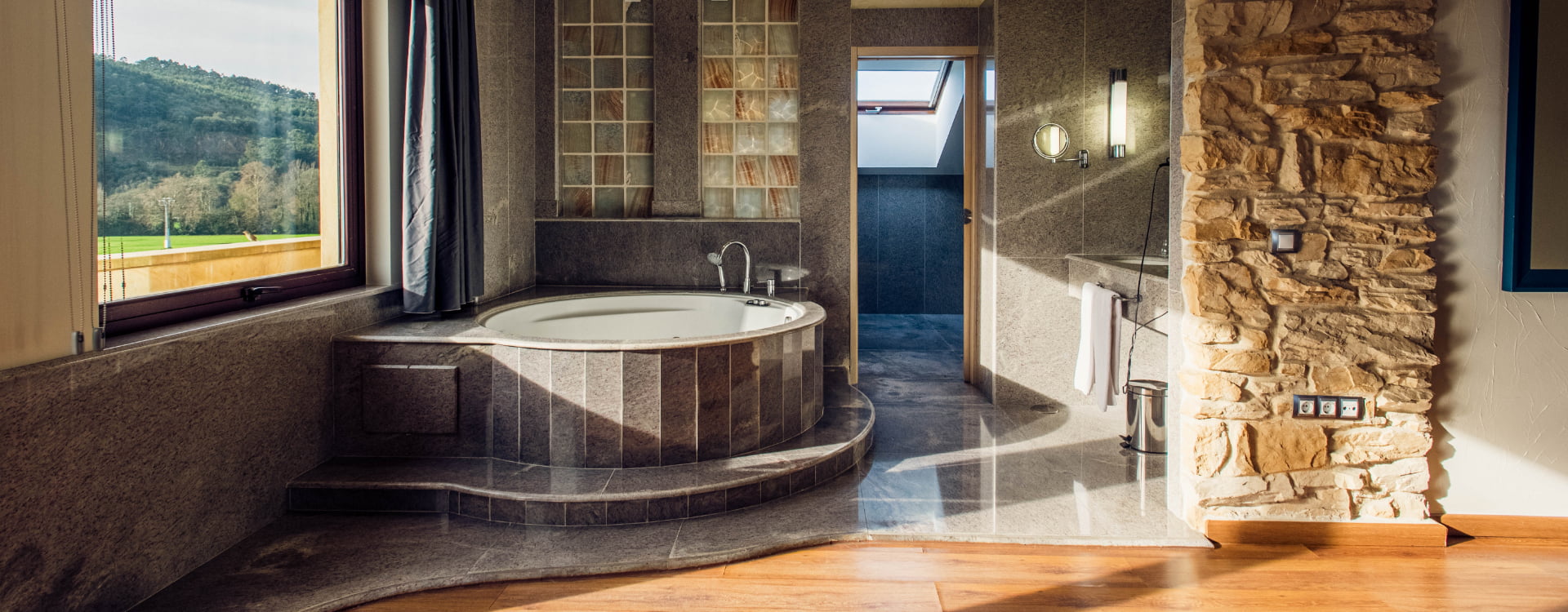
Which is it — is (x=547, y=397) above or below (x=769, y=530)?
above

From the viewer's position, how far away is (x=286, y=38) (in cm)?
316

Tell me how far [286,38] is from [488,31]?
4.24ft

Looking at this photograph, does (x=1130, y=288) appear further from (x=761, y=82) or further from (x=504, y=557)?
(x=504, y=557)

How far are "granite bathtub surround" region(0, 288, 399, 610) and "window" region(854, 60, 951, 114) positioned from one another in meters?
4.94

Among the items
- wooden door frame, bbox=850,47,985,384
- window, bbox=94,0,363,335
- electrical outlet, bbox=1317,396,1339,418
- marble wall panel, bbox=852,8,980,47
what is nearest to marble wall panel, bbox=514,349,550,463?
window, bbox=94,0,363,335

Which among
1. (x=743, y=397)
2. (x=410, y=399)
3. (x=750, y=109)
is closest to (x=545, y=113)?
(x=750, y=109)

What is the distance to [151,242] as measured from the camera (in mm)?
2496

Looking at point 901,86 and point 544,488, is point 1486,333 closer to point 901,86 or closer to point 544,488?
point 544,488

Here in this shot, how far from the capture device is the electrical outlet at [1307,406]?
2.68 meters

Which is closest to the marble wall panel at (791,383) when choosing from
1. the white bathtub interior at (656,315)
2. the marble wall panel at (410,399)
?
the white bathtub interior at (656,315)

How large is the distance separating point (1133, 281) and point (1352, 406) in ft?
3.91

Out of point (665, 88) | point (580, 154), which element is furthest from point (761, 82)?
point (580, 154)

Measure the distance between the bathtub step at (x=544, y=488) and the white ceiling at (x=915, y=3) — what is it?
279cm

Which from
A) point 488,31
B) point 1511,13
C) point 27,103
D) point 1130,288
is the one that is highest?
point 488,31
